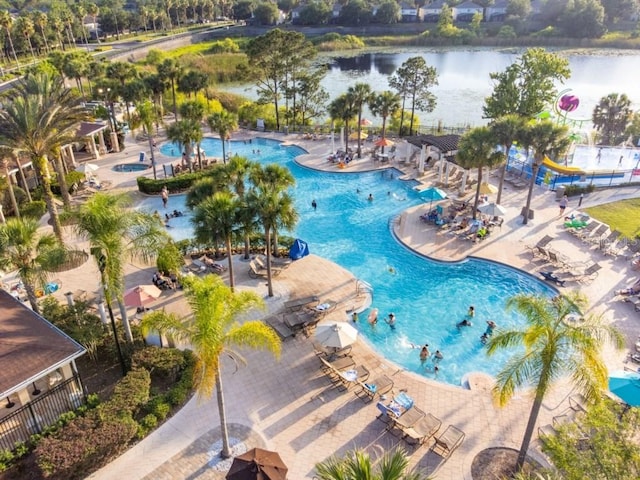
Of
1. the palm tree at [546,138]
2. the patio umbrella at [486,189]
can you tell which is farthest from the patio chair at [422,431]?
the patio umbrella at [486,189]

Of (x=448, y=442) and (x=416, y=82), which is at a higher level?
(x=416, y=82)

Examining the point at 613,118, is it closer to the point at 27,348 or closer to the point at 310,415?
the point at 310,415

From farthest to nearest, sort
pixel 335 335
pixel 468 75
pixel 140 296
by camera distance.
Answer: pixel 468 75, pixel 140 296, pixel 335 335

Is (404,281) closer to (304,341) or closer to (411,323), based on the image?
(411,323)

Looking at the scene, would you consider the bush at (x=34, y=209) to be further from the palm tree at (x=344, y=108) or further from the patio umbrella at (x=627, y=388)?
the patio umbrella at (x=627, y=388)

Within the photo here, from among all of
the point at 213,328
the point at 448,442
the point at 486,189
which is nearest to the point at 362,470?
the point at 213,328

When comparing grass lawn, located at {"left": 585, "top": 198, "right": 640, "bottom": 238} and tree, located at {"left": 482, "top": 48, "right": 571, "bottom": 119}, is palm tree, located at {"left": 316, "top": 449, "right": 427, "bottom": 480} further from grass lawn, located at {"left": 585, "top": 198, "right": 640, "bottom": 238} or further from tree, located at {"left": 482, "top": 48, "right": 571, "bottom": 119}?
tree, located at {"left": 482, "top": 48, "right": 571, "bottom": 119}
